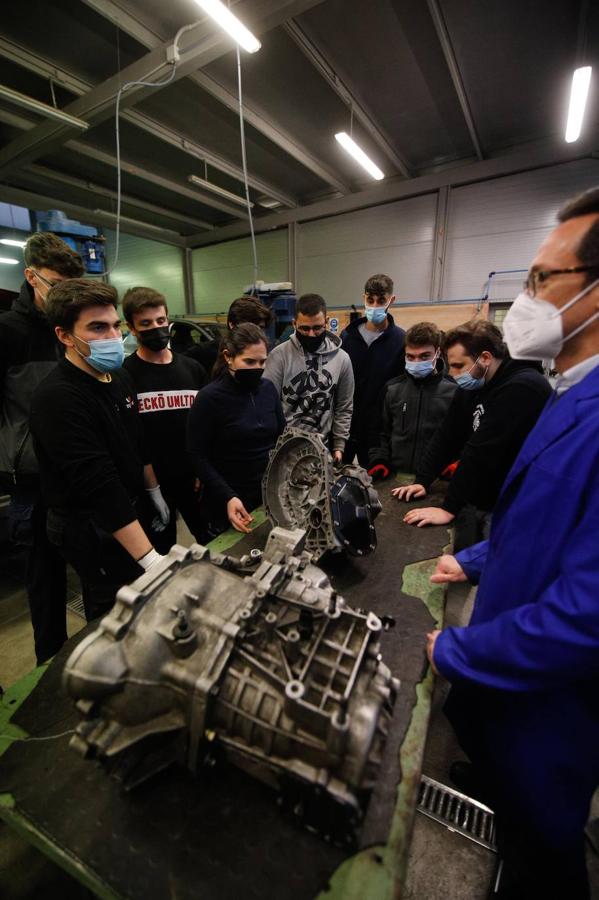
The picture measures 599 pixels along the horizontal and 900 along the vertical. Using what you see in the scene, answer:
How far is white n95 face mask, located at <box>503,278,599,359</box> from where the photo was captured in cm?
108

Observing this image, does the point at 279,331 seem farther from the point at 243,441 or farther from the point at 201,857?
the point at 201,857

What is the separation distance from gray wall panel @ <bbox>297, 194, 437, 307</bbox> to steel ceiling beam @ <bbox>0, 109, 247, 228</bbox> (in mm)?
2774

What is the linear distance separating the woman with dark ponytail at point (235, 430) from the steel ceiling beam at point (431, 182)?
8.42m

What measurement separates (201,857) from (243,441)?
1.76 meters

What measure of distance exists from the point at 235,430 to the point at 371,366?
1826 millimetres

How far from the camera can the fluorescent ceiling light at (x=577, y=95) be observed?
4449mm

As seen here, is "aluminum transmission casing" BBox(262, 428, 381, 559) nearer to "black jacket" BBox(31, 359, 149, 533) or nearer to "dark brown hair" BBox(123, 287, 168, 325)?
"black jacket" BBox(31, 359, 149, 533)

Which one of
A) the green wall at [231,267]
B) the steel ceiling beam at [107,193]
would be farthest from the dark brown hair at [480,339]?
the steel ceiling beam at [107,193]

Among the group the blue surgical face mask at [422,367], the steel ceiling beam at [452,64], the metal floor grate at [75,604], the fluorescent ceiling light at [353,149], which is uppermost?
the steel ceiling beam at [452,64]

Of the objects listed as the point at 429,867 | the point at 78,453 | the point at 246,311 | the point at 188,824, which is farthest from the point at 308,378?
the point at 429,867

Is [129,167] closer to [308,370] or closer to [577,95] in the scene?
[577,95]

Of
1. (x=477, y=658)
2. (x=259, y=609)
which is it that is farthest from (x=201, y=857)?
(x=477, y=658)

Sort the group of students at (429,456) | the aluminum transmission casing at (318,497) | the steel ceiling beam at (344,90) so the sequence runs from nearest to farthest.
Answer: the group of students at (429,456), the aluminum transmission casing at (318,497), the steel ceiling beam at (344,90)

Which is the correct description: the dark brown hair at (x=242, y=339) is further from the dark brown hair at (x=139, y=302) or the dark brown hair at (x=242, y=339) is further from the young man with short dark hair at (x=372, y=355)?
the young man with short dark hair at (x=372, y=355)
